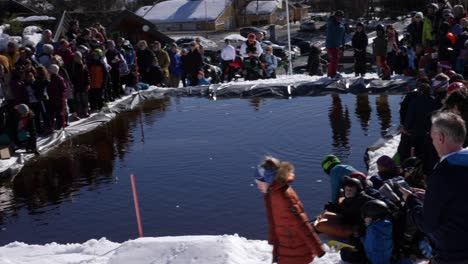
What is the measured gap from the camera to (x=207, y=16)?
78250 mm

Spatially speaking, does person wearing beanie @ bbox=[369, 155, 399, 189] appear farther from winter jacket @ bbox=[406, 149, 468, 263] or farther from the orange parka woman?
winter jacket @ bbox=[406, 149, 468, 263]

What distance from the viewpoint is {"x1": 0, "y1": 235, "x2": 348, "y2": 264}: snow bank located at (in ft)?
24.9

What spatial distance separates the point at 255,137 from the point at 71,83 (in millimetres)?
4643

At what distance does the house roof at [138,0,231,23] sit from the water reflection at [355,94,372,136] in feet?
198

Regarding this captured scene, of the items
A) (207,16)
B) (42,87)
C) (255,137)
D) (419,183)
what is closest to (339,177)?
(419,183)

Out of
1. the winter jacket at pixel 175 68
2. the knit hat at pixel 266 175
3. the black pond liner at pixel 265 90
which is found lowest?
the black pond liner at pixel 265 90

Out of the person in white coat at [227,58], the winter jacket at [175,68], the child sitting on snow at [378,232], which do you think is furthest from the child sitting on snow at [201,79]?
the child sitting on snow at [378,232]

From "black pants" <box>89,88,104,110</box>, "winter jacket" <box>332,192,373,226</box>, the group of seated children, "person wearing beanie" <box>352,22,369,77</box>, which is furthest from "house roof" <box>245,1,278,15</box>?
"winter jacket" <box>332,192,373,226</box>

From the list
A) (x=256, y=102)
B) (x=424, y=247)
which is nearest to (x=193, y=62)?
(x=256, y=102)

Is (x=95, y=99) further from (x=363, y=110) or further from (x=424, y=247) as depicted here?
(x=424, y=247)

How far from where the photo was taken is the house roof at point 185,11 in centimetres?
7838

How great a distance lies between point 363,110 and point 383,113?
0.61m

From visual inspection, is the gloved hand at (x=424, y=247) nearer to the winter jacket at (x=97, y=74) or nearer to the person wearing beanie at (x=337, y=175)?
the person wearing beanie at (x=337, y=175)

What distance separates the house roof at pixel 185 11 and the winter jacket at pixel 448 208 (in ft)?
243
